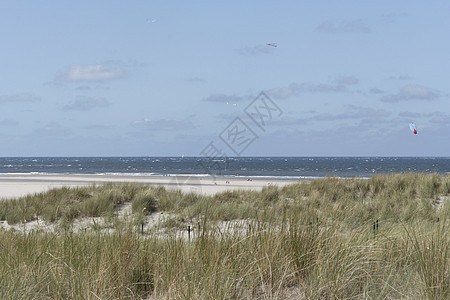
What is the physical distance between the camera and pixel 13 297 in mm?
3299

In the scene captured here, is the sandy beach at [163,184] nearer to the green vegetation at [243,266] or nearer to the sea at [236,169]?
the sea at [236,169]

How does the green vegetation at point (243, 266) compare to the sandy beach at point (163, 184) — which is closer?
the green vegetation at point (243, 266)

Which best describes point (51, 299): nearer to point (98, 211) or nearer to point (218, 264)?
point (218, 264)

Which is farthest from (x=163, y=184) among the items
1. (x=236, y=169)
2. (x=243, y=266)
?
(x=236, y=169)

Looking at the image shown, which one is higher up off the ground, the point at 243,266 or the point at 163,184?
the point at 243,266

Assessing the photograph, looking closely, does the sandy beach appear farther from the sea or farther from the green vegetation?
the green vegetation

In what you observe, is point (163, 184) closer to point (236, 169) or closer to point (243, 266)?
point (243, 266)

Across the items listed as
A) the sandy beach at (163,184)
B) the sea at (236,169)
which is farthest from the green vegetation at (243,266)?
the sea at (236,169)

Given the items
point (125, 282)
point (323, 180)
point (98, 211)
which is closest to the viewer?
point (125, 282)

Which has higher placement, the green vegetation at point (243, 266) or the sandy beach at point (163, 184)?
the green vegetation at point (243, 266)

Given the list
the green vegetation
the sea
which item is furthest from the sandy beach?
the green vegetation

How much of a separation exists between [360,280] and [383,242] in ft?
2.59

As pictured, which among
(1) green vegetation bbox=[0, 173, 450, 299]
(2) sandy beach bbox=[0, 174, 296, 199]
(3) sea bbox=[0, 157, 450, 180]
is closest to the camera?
(1) green vegetation bbox=[0, 173, 450, 299]

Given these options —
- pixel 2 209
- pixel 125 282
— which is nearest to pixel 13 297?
pixel 125 282
